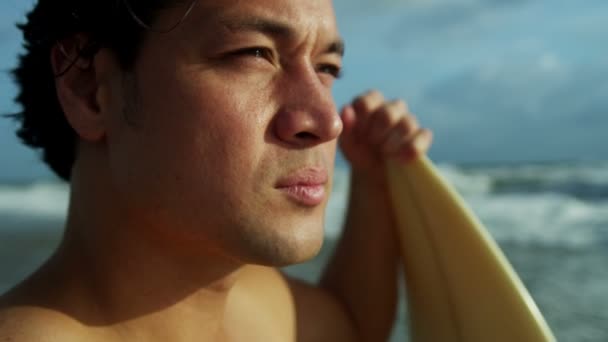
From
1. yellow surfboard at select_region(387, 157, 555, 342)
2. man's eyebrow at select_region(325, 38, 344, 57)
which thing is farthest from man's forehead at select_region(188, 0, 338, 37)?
yellow surfboard at select_region(387, 157, 555, 342)

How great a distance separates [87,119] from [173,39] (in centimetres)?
32

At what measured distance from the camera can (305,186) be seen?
5.71ft

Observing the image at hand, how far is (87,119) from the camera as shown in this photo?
5.93 feet

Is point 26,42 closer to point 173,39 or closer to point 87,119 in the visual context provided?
point 87,119

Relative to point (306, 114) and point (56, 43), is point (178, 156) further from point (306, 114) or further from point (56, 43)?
point (56, 43)

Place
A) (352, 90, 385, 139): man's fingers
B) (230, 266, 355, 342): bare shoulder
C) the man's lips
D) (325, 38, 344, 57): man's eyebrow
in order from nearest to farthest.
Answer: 1. the man's lips
2. (325, 38, 344, 57): man's eyebrow
3. (230, 266, 355, 342): bare shoulder
4. (352, 90, 385, 139): man's fingers

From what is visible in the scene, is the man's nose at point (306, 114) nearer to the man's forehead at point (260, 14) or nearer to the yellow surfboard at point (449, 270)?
the man's forehead at point (260, 14)

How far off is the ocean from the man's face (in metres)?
2.66

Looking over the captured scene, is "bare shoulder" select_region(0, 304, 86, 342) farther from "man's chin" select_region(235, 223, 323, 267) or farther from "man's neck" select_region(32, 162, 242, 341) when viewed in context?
"man's chin" select_region(235, 223, 323, 267)

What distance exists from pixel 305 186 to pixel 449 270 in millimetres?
906

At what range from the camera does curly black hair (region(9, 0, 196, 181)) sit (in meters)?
1.76

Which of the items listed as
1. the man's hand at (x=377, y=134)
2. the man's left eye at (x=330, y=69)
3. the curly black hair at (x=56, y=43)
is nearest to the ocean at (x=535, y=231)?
the man's hand at (x=377, y=134)

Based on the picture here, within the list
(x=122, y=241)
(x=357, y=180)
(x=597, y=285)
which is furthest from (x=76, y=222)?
(x=597, y=285)

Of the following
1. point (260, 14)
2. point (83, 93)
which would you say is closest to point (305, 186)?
point (260, 14)
